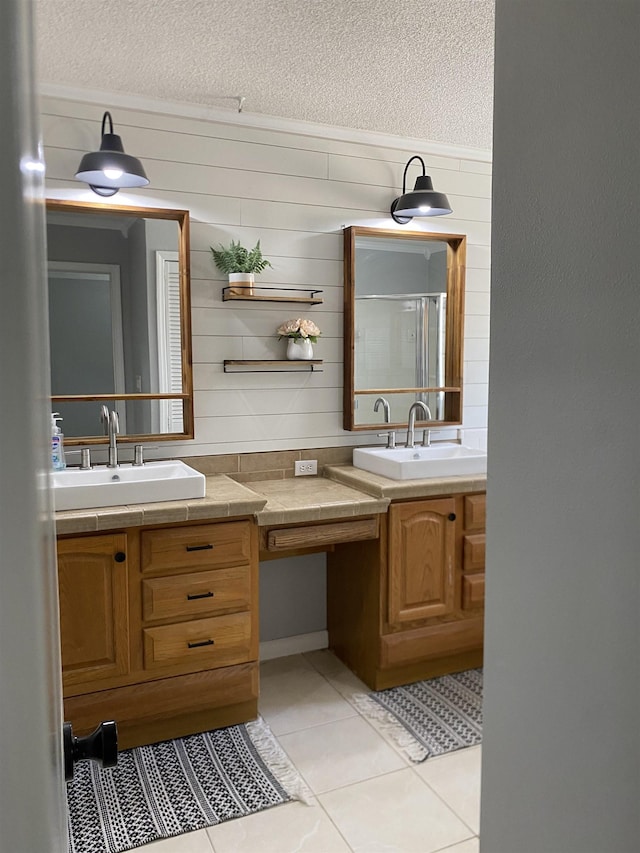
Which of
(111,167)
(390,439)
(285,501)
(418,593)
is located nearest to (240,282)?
(111,167)

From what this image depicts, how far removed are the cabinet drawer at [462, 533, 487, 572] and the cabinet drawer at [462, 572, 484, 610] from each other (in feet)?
0.15

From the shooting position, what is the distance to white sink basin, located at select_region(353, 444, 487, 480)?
116 inches

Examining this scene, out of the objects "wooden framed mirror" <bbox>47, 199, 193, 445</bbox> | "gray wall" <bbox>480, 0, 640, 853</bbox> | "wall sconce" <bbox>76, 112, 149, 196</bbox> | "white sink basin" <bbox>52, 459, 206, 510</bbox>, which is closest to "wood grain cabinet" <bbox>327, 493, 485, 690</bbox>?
"white sink basin" <bbox>52, 459, 206, 510</bbox>

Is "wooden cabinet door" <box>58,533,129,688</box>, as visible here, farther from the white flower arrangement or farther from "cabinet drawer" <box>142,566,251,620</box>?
the white flower arrangement

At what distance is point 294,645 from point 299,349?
1.43 m

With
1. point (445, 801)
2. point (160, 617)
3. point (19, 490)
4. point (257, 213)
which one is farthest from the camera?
point (257, 213)

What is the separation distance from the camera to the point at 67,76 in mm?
2604

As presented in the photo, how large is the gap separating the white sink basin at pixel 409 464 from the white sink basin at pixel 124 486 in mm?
843

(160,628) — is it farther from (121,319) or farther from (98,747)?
(98,747)

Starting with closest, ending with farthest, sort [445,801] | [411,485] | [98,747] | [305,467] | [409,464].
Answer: [98,747] → [445,801] → [411,485] → [409,464] → [305,467]

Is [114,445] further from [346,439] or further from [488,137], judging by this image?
[488,137]

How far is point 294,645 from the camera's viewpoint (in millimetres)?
3301

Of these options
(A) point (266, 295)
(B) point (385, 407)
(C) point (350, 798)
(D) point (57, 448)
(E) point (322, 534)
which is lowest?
(C) point (350, 798)

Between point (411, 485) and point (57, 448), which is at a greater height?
point (57, 448)
